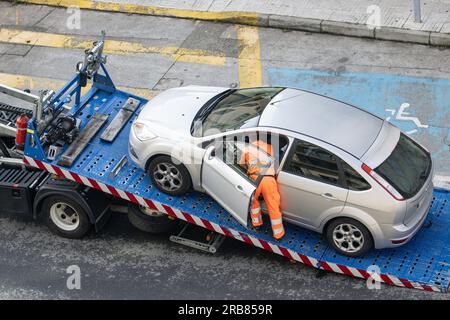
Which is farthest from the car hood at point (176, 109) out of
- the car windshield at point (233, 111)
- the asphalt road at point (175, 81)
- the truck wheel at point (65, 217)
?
the asphalt road at point (175, 81)

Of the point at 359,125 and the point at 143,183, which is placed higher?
the point at 359,125

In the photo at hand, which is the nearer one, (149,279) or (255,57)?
(149,279)

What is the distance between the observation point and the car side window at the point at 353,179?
32.2 feet

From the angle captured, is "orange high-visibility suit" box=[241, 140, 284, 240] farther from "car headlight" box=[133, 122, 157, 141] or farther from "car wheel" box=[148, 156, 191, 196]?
"car headlight" box=[133, 122, 157, 141]

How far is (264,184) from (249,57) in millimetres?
5307

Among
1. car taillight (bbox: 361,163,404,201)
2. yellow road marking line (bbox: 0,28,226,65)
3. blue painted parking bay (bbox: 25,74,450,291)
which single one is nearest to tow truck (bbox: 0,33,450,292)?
blue painted parking bay (bbox: 25,74,450,291)

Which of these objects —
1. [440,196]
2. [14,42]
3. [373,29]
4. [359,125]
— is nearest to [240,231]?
[359,125]

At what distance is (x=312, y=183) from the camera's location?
10.0 metres

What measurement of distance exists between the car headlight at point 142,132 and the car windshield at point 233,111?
54 centimetres

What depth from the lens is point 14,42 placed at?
52.4ft

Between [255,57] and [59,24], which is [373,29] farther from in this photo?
[59,24]

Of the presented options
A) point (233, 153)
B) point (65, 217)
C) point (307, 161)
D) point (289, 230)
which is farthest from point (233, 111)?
point (65, 217)

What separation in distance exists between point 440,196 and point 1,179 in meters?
5.76

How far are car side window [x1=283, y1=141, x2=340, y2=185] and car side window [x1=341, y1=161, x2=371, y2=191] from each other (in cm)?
11
